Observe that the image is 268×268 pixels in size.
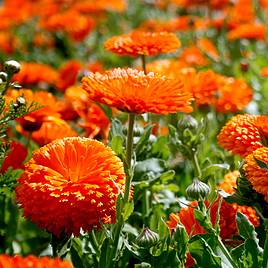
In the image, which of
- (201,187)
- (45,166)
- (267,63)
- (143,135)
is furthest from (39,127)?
(267,63)

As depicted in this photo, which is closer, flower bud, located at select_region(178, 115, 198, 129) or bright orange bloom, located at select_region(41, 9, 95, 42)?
flower bud, located at select_region(178, 115, 198, 129)

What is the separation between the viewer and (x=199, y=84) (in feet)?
8.27

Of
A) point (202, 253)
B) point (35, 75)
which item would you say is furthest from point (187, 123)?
point (35, 75)

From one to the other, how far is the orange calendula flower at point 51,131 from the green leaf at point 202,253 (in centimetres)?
78

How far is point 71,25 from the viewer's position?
14.4ft

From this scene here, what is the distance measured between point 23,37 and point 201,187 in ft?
12.5

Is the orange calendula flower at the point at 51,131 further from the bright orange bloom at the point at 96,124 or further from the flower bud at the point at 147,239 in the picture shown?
the flower bud at the point at 147,239

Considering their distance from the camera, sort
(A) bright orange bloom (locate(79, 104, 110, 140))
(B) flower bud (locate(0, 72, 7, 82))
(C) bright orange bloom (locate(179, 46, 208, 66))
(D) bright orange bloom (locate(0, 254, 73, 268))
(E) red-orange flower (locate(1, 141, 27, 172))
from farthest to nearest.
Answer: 1. (C) bright orange bloom (locate(179, 46, 208, 66))
2. (A) bright orange bloom (locate(79, 104, 110, 140))
3. (E) red-orange flower (locate(1, 141, 27, 172))
4. (B) flower bud (locate(0, 72, 7, 82))
5. (D) bright orange bloom (locate(0, 254, 73, 268))

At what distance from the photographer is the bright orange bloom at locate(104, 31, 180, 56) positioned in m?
2.22

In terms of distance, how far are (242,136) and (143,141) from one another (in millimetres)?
369

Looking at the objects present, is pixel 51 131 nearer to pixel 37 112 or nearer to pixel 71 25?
pixel 37 112

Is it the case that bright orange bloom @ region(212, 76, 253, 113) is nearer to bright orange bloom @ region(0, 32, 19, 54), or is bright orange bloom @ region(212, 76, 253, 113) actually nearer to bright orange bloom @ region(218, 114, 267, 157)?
bright orange bloom @ region(218, 114, 267, 157)

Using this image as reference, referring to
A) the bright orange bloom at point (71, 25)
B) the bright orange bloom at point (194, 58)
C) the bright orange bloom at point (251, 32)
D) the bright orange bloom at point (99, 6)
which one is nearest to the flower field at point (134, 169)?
the bright orange bloom at point (194, 58)

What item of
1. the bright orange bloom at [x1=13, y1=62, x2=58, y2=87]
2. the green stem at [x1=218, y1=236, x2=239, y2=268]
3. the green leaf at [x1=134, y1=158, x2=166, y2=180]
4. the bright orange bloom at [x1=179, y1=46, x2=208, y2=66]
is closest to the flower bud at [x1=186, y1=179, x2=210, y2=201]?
the green stem at [x1=218, y1=236, x2=239, y2=268]
